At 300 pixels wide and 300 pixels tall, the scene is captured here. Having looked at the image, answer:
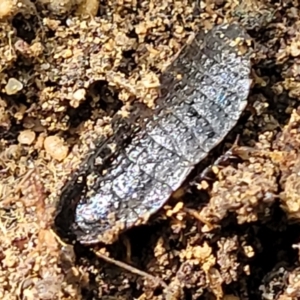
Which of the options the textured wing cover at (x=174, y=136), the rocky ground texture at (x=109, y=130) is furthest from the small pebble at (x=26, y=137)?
the textured wing cover at (x=174, y=136)

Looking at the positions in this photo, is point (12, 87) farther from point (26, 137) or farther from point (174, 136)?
point (174, 136)

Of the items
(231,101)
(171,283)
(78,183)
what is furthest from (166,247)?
(231,101)

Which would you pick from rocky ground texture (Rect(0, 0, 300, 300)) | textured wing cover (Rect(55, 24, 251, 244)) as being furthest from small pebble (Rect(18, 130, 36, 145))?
textured wing cover (Rect(55, 24, 251, 244))

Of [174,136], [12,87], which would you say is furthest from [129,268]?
[12,87]

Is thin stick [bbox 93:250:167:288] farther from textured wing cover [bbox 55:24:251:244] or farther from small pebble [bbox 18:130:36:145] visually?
small pebble [bbox 18:130:36:145]

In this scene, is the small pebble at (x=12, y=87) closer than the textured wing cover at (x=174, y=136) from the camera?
No

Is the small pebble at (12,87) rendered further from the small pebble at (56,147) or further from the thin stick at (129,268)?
the thin stick at (129,268)
